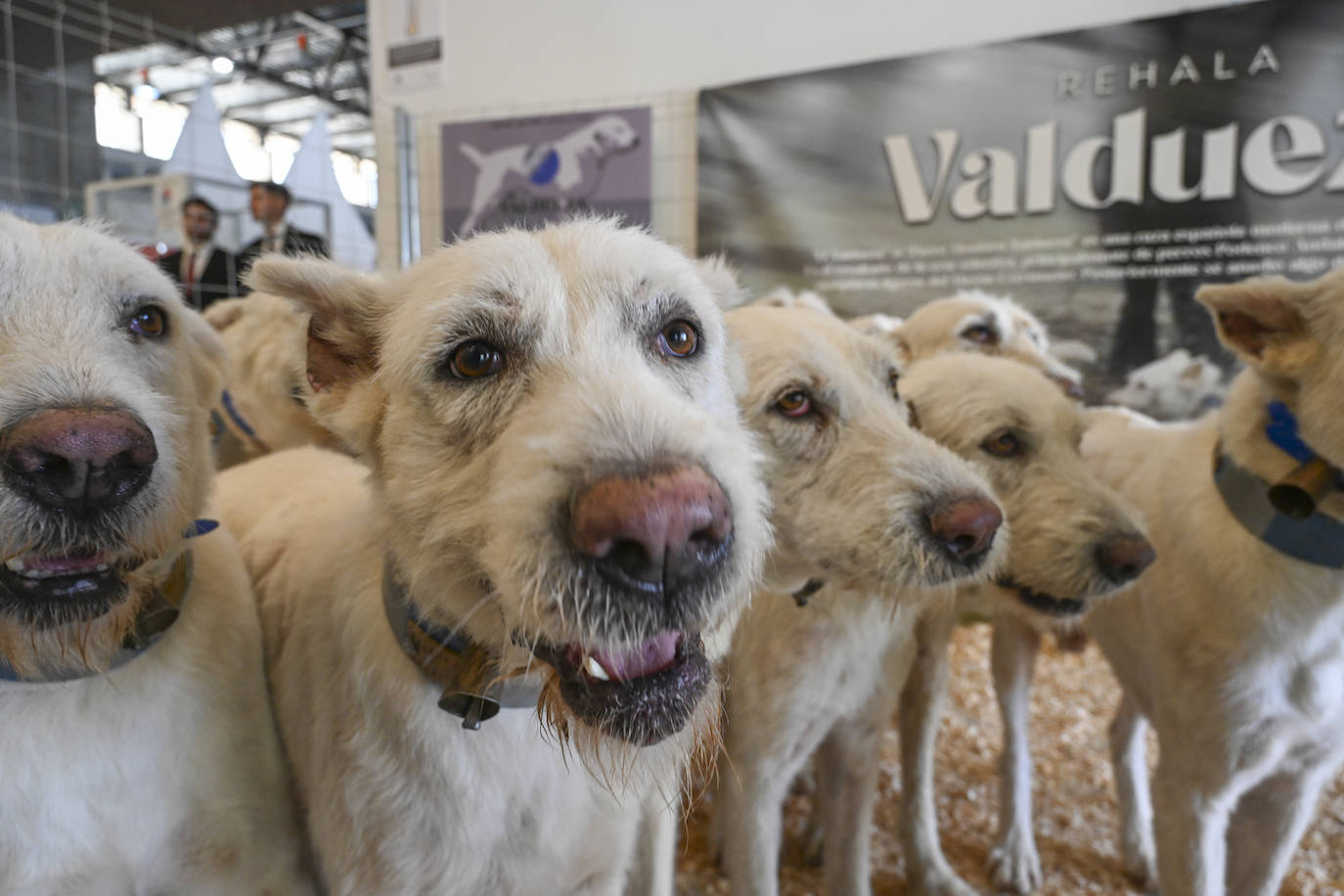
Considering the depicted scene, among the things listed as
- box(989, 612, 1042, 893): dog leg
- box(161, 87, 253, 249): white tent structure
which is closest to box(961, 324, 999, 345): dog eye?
box(989, 612, 1042, 893): dog leg

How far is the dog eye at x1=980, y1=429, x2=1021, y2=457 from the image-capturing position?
1.98m

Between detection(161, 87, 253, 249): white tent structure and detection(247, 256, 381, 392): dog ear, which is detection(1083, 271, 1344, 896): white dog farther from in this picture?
detection(161, 87, 253, 249): white tent structure

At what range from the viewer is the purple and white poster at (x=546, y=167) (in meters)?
4.96

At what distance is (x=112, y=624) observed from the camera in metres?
1.17

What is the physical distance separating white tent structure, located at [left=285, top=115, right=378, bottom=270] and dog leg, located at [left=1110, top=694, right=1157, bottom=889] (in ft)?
17.1

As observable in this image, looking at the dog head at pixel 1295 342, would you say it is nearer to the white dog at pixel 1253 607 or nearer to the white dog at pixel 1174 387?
the white dog at pixel 1253 607

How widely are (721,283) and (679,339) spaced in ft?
1.37

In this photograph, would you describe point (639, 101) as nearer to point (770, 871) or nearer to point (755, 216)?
point (755, 216)

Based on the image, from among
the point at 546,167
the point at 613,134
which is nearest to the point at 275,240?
the point at 546,167

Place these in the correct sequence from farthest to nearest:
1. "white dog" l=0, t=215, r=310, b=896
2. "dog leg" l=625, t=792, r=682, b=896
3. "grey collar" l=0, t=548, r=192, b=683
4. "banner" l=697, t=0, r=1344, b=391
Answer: "banner" l=697, t=0, r=1344, b=391 < "dog leg" l=625, t=792, r=682, b=896 < "grey collar" l=0, t=548, r=192, b=683 < "white dog" l=0, t=215, r=310, b=896

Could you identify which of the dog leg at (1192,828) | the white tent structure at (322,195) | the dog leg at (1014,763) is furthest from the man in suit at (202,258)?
the dog leg at (1192,828)

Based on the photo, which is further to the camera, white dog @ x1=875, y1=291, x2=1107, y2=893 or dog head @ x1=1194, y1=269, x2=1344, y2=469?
white dog @ x1=875, y1=291, x2=1107, y2=893

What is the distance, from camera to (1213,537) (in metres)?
1.80

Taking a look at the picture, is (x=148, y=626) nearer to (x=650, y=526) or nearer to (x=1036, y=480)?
(x=650, y=526)
